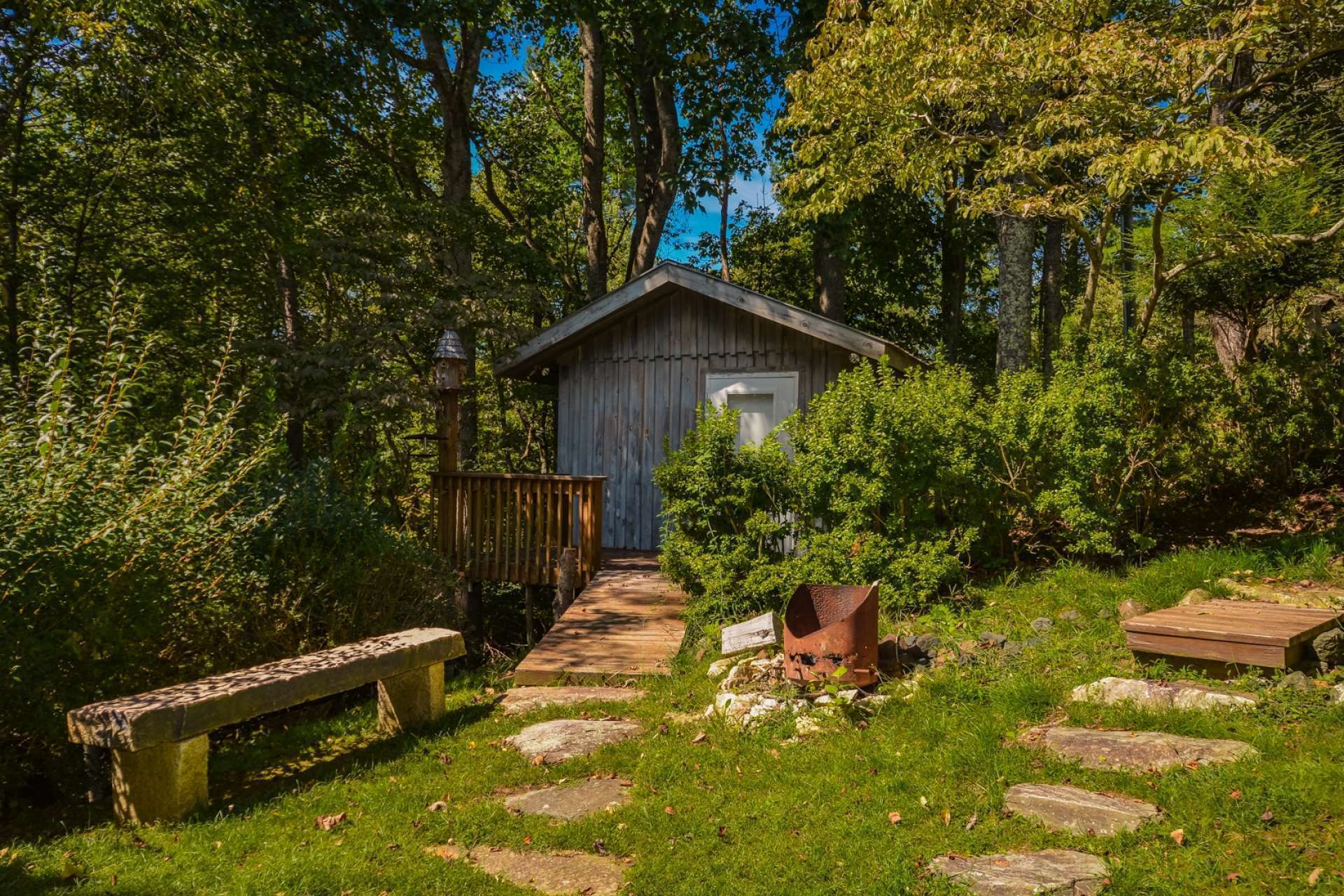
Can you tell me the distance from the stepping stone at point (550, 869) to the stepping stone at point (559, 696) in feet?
6.65

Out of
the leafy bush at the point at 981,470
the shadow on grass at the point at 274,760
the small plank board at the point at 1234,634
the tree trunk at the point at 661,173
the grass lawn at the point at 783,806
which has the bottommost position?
the shadow on grass at the point at 274,760

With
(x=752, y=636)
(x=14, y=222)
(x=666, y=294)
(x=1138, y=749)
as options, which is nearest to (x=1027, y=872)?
(x=1138, y=749)

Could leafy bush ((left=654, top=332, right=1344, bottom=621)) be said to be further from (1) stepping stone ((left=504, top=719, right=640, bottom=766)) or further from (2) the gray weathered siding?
(2) the gray weathered siding

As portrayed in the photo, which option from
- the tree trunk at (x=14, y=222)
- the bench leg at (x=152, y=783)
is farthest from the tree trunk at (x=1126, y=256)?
the tree trunk at (x=14, y=222)

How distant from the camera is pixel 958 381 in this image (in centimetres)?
741

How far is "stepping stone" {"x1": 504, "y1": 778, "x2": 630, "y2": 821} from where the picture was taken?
3.97 metres

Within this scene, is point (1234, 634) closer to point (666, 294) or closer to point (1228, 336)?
point (1228, 336)

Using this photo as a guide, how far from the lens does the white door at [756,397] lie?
10430 millimetres

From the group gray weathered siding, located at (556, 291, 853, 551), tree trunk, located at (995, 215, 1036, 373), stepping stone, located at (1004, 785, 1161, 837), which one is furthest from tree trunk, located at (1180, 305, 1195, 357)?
stepping stone, located at (1004, 785, 1161, 837)

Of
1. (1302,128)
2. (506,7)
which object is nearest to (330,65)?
(506,7)

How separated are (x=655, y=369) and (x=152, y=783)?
8.02 meters

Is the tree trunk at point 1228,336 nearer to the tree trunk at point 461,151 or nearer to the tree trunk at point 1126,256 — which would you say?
the tree trunk at point 1126,256

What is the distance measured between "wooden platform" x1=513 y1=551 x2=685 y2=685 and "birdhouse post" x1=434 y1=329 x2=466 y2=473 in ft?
7.75

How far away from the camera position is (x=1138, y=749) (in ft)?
12.5
